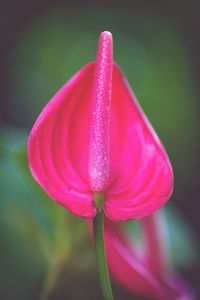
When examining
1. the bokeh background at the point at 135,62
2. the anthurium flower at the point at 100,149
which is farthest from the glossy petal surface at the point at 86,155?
the bokeh background at the point at 135,62

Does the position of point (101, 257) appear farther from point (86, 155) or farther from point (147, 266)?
point (147, 266)

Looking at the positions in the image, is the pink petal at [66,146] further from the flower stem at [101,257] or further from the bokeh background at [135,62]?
the bokeh background at [135,62]

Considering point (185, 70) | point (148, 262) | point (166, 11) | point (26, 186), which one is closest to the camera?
point (148, 262)

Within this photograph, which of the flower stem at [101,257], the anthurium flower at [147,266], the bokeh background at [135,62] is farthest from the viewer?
the bokeh background at [135,62]

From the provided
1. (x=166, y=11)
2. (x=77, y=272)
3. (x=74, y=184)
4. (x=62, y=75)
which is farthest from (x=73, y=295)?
(x=166, y=11)

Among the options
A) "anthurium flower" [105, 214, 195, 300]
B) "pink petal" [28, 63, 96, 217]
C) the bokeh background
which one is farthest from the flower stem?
the bokeh background

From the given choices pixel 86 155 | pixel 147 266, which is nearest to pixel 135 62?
pixel 147 266

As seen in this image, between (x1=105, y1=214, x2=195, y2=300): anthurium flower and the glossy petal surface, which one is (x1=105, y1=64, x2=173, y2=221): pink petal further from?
(x1=105, y1=214, x2=195, y2=300): anthurium flower

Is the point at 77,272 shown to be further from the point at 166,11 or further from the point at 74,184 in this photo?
the point at 166,11
